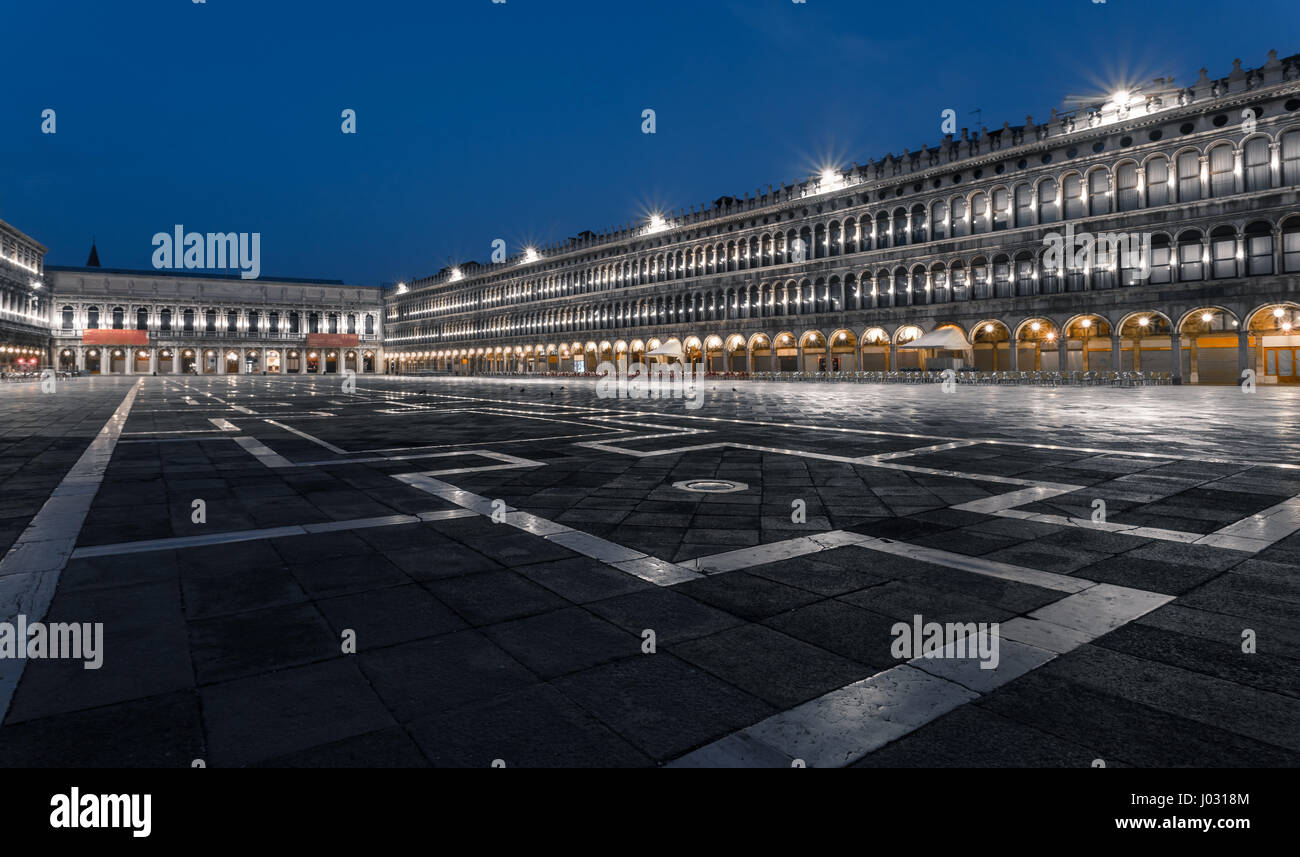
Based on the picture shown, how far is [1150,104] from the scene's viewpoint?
41531 millimetres

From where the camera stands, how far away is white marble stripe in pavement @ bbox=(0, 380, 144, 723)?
12.9ft

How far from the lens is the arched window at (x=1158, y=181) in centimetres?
4138

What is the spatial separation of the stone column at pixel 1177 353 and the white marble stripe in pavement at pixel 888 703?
45.8 meters

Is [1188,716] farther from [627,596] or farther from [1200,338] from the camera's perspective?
[1200,338]

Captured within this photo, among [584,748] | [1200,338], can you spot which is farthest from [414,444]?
[1200,338]

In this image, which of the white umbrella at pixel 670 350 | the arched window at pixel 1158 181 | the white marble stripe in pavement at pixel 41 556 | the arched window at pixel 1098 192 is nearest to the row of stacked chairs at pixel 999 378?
the arched window at pixel 1158 181

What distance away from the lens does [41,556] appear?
17.2ft

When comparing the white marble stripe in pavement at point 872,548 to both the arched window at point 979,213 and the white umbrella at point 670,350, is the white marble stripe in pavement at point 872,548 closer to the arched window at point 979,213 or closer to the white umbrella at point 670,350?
the arched window at point 979,213

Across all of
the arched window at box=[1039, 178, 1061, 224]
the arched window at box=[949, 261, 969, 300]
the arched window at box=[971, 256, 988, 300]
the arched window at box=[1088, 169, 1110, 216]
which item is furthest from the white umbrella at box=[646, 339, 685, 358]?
the arched window at box=[1088, 169, 1110, 216]

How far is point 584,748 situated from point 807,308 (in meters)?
62.2

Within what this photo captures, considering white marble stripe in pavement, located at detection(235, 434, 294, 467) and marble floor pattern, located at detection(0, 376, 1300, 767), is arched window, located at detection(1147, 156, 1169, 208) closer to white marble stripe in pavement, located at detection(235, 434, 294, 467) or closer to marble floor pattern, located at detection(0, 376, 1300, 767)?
marble floor pattern, located at detection(0, 376, 1300, 767)

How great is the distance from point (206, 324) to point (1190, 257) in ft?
438

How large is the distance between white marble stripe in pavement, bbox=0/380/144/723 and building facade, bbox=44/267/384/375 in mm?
114999

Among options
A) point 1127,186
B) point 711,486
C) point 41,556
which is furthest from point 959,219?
point 41,556
